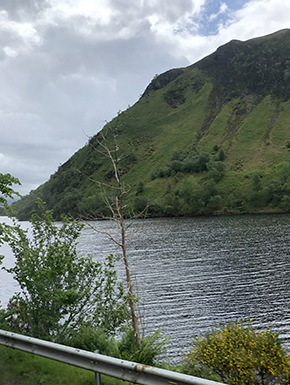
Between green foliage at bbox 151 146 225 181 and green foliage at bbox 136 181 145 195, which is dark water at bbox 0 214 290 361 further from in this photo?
green foliage at bbox 151 146 225 181

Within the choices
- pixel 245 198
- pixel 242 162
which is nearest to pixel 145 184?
pixel 242 162

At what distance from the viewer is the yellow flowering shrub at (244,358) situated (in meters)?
7.94

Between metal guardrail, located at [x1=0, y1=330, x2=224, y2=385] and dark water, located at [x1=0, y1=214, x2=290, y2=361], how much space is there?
192 inches

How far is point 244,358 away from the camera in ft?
26.6

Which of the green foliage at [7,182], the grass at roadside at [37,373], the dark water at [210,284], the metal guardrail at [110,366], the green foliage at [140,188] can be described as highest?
the green foliage at [140,188]

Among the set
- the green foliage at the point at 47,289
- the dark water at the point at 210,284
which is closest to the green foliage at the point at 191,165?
the dark water at the point at 210,284

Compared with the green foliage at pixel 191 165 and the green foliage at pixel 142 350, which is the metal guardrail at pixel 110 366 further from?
the green foliage at pixel 191 165

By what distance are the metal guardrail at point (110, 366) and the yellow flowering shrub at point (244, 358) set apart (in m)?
3.75

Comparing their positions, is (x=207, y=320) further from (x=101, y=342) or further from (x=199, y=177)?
(x=199, y=177)

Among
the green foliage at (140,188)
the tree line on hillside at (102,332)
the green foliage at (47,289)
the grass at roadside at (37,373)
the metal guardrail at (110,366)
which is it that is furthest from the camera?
the green foliage at (140,188)

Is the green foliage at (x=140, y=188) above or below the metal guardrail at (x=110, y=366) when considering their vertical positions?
above

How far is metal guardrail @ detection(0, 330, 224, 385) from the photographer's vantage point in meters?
4.65

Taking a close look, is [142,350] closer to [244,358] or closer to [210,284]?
[244,358]

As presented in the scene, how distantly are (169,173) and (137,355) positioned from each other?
189 m
